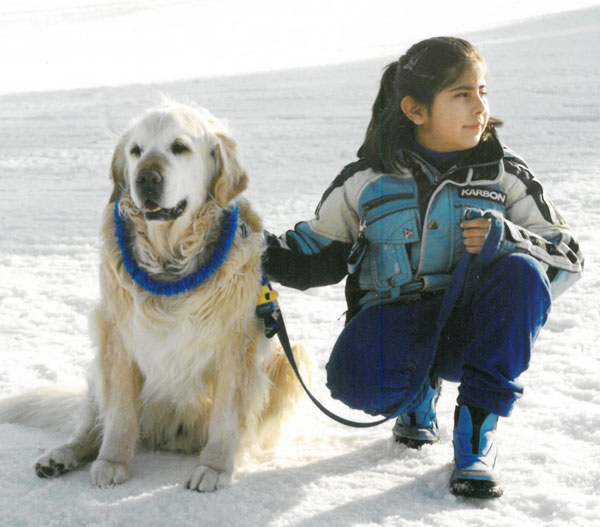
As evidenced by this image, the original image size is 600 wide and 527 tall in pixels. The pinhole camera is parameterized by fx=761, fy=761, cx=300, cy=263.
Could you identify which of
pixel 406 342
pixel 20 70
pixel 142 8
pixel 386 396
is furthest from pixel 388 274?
pixel 142 8

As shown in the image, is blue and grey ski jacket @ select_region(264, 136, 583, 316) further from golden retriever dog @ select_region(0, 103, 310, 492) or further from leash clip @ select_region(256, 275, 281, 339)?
golden retriever dog @ select_region(0, 103, 310, 492)

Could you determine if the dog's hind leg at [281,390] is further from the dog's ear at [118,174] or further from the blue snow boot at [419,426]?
the dog's ear at [118,174]

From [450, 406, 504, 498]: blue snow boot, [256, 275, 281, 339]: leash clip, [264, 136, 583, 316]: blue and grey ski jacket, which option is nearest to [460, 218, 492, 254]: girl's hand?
[264, 136, 583, 316]: blue and grey ski jacket

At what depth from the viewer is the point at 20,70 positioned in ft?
41.1

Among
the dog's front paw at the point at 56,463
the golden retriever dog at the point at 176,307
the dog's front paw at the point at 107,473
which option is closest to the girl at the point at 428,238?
the golden retriever dog at the point at 176,307

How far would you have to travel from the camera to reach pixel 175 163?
2.32m

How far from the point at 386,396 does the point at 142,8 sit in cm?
1969

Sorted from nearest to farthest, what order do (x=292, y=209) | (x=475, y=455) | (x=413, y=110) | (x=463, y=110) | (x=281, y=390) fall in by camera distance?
(x=475, y=455)
(x=463, y=110)
(x=413, y=110)
(x=281, y=390)
(x=292, y=209)

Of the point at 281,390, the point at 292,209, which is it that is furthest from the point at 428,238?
the point at 292,209

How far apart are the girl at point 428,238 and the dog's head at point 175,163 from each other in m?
0.27

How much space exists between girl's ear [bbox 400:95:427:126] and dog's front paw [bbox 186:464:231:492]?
1246 millimetres

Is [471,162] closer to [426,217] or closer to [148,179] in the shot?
[426,217]

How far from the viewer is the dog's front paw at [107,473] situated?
2.20m

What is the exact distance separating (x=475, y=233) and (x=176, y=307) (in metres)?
0.92
